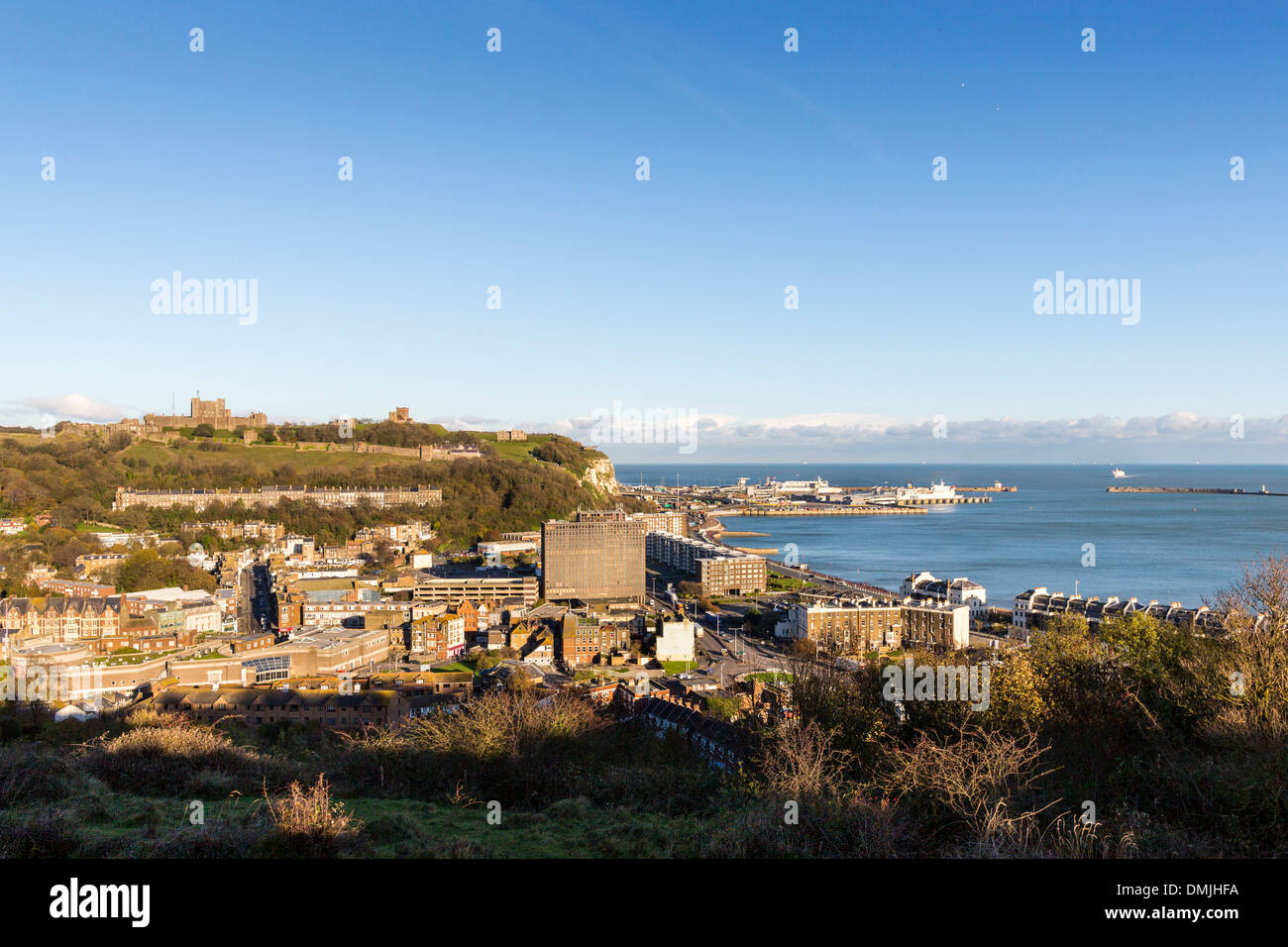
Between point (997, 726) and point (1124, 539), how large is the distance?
42.1 metres

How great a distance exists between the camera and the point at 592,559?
25828mm

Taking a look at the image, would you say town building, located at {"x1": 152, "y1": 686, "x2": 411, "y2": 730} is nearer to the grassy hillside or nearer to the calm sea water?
the calm sea water

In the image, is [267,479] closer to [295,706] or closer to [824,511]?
[295,706]

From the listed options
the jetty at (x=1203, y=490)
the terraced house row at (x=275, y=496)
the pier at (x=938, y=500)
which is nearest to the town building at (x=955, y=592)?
the terraced house row at (x=275, y=496)

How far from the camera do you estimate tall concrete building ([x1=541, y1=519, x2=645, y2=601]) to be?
83.9 feet

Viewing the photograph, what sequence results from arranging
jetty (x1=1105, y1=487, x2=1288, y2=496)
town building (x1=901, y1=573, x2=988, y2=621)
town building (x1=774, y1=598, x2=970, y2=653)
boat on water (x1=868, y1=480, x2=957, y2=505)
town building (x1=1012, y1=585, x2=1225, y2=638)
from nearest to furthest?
town building (x1=1012, y1=585, x2=1225, y2=638) → town building (x1=774, y1=598, x2=970, y2=653) → town building (x1=901, y1=573, x2=988, y2=621) → boat on water (x1=868, y1=480, x2=957, y2=505) → jetty (x1=1105, y1=487, x2=1288, y2=496)

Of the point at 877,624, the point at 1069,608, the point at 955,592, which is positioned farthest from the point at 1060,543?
the point at 877,624

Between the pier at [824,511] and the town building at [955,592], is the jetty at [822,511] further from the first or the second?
the town building at [955,592]

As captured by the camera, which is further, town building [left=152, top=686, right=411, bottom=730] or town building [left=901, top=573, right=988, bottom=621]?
town building [left=901, top=573, right=988, bottom=621]

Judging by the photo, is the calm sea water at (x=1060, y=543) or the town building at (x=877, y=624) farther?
the calm sea water at (x=1060, y=543)

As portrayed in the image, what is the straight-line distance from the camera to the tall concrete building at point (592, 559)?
25.6m

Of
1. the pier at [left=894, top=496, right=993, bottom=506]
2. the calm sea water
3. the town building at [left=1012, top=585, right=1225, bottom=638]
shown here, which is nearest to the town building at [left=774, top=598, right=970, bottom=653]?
the town building at [left=1012, top=585, right=1225, bottom=638]
